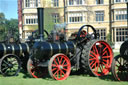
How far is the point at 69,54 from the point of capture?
8852 mm

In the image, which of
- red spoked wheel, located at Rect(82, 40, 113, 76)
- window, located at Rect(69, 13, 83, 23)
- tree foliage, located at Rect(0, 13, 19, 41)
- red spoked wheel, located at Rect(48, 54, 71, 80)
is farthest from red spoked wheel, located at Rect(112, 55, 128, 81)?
window, located at Rect(69, 13, 83, 23)

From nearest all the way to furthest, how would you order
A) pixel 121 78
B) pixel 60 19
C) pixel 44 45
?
pixel 121 78 < pixel 44 45 < pixel 60 19

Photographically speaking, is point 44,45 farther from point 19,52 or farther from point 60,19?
point 60,19

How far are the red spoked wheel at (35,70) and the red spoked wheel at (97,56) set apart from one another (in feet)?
4.94

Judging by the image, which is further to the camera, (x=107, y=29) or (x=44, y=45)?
(x=107, y=29)

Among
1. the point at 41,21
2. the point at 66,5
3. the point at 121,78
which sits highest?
the point at 66,5

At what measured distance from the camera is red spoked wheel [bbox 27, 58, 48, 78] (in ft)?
28.0

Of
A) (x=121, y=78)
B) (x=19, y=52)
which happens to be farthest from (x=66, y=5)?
(x=121, y=78)

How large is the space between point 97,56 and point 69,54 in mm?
940

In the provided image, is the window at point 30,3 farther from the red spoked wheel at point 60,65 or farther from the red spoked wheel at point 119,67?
the red spoked wheel at point 119,67

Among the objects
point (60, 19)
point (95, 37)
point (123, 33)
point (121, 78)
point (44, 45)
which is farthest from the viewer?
point (60, 19)

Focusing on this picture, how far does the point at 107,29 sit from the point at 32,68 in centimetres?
2616

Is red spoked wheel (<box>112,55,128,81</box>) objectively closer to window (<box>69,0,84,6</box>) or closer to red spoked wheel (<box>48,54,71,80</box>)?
red spoked wheel (<box>48,54,71,80</box>)

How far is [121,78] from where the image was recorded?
7.48 meters
